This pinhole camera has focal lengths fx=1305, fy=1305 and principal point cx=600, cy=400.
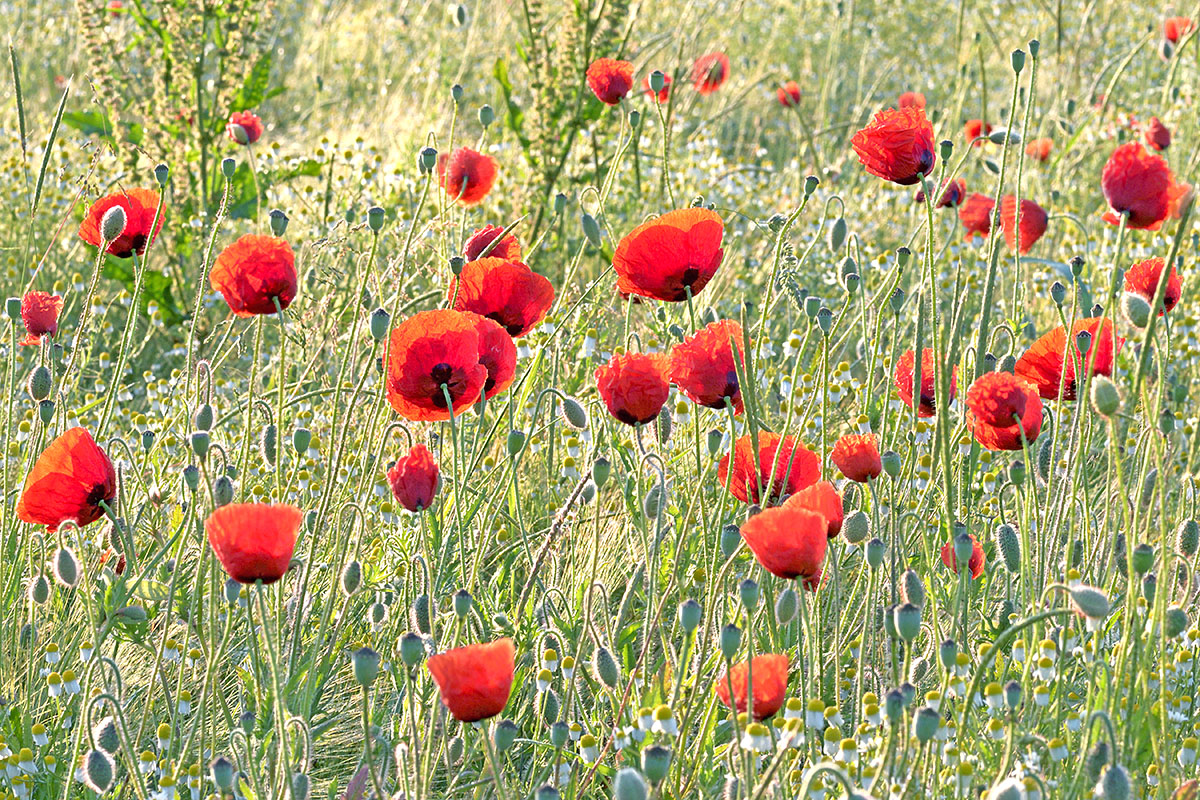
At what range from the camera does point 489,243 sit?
231cm

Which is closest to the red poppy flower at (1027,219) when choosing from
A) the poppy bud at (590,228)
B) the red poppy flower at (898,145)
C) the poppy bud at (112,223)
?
the red poppy flower at (898,145)

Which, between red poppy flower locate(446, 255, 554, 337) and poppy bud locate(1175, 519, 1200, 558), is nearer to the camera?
poppy bud locate(1175, 519, 1200, 558)

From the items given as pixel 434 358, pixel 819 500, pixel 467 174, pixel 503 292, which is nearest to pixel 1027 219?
pixel 467 174

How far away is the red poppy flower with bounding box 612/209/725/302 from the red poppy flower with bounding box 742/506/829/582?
57cm

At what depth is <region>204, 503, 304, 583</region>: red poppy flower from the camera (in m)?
1.37

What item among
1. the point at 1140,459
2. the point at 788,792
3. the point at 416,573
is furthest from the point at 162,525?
the point at 1140,459

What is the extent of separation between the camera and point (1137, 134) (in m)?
5.20

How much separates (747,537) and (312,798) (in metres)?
0.96

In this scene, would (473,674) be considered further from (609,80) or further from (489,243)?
(609,80)

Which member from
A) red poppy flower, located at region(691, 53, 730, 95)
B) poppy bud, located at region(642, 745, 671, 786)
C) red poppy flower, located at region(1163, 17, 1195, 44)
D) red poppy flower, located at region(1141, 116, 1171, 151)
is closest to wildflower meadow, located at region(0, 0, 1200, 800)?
poppy bud, located at region(642, 745, 671, 786)

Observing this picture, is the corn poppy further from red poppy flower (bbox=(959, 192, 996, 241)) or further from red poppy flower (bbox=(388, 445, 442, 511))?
red poppy flower (bbox=(959, 192, 996, 241))

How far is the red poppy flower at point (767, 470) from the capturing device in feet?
6.21

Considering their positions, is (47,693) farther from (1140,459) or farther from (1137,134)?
(1137,134)

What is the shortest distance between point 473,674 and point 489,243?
1.14 meters
